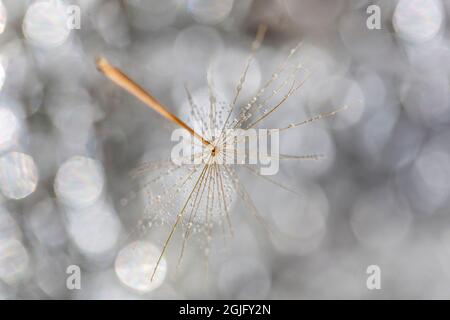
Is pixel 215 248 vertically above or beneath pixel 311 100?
beneath

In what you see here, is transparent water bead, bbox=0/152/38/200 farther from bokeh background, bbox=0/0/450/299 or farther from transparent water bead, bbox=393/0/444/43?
transparent water bead, bbox=393/0/444/43

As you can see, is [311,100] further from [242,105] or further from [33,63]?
[33,63]

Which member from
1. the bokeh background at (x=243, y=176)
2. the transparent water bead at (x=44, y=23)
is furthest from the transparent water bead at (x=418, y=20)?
the transparent water bead at (x=44, y=23)

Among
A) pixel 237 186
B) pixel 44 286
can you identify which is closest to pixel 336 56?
pixel 237 186

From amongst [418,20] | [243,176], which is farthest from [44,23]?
[418,20]

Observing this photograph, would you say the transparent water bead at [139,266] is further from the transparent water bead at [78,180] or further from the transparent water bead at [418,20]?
the transparent water bead at [418,20]

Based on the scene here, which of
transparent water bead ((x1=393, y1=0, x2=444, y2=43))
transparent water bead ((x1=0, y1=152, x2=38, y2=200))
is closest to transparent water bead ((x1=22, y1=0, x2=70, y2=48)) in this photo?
transparent water bead ((x1=0, y1=152, x2=38, y2=200))
